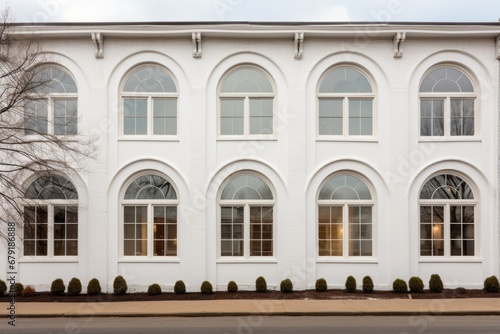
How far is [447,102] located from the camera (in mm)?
16594

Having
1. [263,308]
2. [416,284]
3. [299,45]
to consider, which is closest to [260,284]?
[263,308]

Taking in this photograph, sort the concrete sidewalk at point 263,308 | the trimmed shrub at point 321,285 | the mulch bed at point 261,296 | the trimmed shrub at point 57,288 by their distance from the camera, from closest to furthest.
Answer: the concrete sidewalk at point 263,308, the mulch bed at point 261,296, the trimmed shrub at point 57,288, the trimmed shrub at point 321,285

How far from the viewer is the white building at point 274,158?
16219 millimetres

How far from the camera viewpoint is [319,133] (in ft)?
54.7

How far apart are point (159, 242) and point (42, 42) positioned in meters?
7.69

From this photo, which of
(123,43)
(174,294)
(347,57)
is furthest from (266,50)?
(174,294)

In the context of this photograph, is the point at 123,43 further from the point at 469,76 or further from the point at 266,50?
the point at 469,76

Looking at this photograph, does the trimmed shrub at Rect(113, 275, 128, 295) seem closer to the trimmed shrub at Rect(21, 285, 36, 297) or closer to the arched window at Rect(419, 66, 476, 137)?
the trimmed shrub at Rect(21, 285, 36, 297)

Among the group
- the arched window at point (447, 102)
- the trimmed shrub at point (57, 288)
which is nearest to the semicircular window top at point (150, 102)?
the trimmed shrub at point (57, 288)

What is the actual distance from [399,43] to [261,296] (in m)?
9.44

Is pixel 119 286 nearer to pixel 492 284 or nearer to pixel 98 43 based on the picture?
pixel 98 43

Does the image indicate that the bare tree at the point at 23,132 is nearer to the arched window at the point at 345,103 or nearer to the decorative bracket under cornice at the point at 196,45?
the decorative bracket under cornice at the point at 196,45

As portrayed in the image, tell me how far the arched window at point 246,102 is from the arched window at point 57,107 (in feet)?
16.3

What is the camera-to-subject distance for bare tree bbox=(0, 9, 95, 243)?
13.9m
